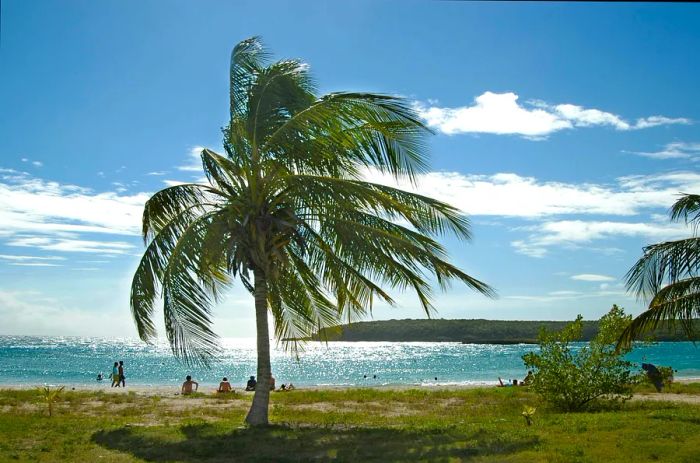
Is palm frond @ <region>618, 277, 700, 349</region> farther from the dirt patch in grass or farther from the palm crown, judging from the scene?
the dirt patch in grass

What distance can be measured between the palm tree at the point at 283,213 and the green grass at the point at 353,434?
198 centimetres

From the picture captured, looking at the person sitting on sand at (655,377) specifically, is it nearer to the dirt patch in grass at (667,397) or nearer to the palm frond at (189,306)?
the dirt patch in grass at (667,397)

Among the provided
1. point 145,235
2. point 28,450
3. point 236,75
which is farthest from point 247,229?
point 28,450

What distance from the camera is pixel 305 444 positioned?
40.1 feet

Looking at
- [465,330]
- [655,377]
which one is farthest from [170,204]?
[465,330]

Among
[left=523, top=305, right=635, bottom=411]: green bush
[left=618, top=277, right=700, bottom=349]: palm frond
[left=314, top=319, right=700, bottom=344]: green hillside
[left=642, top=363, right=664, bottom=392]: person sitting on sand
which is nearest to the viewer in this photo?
[left=618, top=277, right=700, bottom=349]: palm frond

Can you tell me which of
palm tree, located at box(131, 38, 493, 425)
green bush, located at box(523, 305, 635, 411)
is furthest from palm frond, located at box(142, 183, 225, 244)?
green bush, located at box(523, 305, 635, 411)

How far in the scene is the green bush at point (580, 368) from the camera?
57.2 feet

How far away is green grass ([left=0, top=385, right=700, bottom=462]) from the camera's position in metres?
10.9


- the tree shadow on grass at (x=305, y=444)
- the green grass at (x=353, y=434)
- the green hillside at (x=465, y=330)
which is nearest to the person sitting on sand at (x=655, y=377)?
the green grass at (x=353, y=434)

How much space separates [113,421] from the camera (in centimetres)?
1602

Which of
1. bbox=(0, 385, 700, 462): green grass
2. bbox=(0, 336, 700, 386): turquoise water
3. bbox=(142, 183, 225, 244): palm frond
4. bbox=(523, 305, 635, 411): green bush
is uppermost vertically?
bbox=(142, 183, 225, 244): palm frond

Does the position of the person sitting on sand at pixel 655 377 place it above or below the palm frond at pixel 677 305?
below

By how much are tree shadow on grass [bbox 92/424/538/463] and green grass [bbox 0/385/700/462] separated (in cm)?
2
